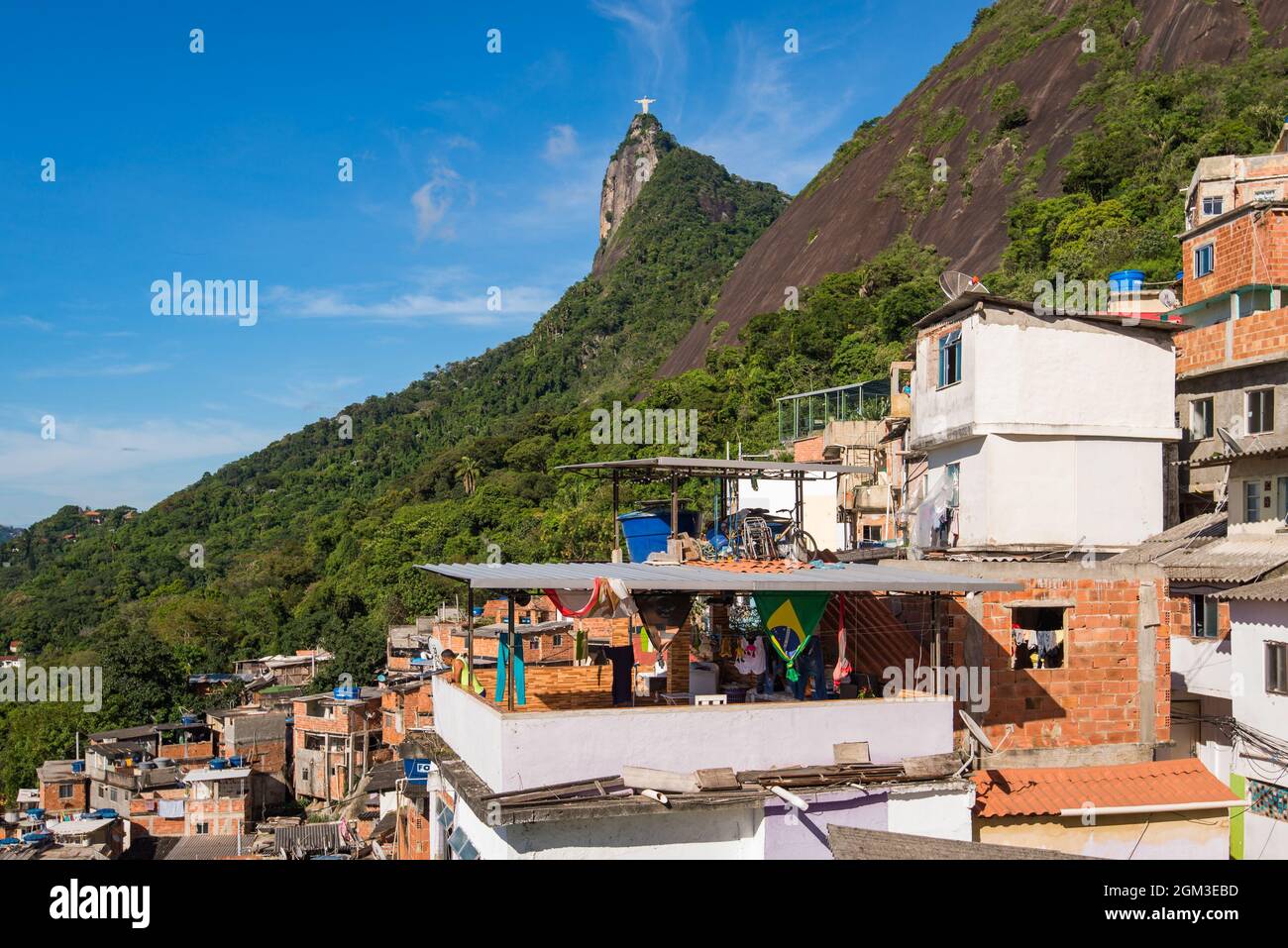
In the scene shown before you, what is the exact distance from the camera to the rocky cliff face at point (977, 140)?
4606 centimetres

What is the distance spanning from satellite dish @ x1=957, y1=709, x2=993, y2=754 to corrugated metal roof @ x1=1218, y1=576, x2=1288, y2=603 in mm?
4953

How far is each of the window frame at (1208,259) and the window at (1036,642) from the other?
14316mm

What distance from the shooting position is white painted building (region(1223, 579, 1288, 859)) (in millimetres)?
10961

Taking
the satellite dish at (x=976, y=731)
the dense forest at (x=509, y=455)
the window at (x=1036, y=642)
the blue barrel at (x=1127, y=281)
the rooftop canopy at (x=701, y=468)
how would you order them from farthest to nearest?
the dense forest at (x=509, y=455) → the blue barrel at (x=1127, y=281) → the rooftop canopy at (x=701, y=468) → the window at (x=1036, y=642) → the satellite dish at (x=976, y=731)

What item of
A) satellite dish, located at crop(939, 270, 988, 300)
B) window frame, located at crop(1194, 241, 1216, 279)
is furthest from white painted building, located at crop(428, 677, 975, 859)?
window frame, located at crop(1194, 241, 1216, 279)

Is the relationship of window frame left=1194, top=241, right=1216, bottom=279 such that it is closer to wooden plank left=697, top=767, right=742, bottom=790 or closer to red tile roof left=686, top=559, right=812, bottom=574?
red tile roof left=686, top=559, right=812, bottom=574

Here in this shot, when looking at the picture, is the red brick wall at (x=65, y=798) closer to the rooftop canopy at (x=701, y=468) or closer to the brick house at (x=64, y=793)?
the brick house at (x=64, y=793)

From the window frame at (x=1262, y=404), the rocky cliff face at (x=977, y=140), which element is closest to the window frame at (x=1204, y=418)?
the window frame at (x=1262, y=404)

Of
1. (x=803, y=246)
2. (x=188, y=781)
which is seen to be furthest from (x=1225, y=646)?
(x=803, y=246)

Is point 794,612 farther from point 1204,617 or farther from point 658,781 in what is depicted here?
point 1204,617

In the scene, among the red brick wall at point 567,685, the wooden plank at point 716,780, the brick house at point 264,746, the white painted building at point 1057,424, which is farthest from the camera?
the brick house at point 264,746

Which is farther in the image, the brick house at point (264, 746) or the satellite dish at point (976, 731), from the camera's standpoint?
the brick house at point (264, 746)

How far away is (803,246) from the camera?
62.2 meters

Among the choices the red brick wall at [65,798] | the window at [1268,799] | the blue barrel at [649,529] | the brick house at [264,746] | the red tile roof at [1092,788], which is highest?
the blue barrel at [649,529]
